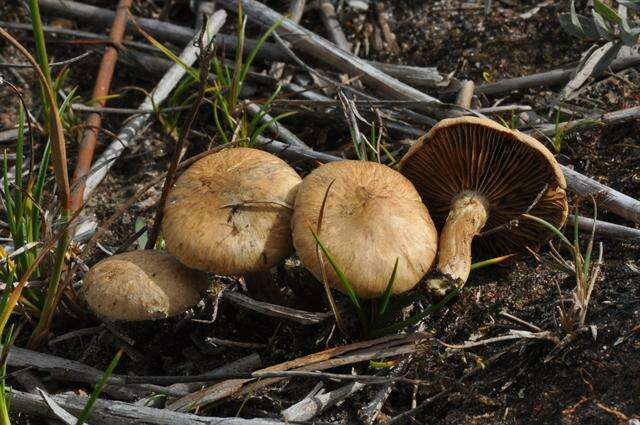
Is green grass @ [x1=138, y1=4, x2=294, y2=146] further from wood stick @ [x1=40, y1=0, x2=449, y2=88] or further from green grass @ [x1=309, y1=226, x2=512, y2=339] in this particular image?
green grass @ [x1=309, y1=226, x2=512, y2=339]

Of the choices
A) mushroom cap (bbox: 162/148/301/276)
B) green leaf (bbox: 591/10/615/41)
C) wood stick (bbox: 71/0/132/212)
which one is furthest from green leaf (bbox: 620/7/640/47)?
wood stick (bbox: 71/0/132/212)

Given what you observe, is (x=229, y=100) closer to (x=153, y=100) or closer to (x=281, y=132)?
(x=281, y=132)

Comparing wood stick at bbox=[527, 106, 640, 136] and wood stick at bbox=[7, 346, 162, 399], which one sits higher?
wood stick at bbox=[527, 106, 640, 136]

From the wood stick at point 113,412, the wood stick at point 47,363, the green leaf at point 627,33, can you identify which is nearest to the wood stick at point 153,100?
the wood stick at point 47,363

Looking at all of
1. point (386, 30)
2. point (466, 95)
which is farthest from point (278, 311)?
point (386, 30)

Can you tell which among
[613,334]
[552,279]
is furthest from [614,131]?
[613,334]
